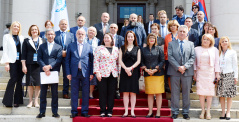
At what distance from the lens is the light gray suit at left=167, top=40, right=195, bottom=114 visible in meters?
5.85

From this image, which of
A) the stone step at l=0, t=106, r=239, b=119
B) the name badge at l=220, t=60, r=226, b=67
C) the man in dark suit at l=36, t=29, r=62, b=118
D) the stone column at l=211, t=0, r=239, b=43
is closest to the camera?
the man in dark suit at l=36, t=29, r=62, b=118

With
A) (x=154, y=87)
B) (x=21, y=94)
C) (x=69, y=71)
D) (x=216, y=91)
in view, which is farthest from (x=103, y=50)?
(x=216, y=91)

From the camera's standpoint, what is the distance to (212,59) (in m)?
5.86

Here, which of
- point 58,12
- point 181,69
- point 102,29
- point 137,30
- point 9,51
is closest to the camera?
point 181,69

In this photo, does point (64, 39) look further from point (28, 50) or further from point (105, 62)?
point (105, 62)

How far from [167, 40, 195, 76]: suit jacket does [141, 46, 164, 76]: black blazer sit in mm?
210

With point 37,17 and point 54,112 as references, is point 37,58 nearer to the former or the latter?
point 54,112

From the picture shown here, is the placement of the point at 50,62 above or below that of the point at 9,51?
below

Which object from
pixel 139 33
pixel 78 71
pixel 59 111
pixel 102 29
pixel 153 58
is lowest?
pixel 59 111

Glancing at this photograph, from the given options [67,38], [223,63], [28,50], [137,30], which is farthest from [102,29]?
[223,63]

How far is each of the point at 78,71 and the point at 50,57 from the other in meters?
0.73

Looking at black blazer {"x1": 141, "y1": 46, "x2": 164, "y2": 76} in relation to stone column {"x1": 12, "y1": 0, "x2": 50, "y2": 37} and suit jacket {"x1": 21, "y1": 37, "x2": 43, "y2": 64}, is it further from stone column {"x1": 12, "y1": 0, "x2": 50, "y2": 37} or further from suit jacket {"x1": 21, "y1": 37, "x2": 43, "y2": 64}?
stone column {"x1": 12, "y1": 0, "x2": 50, "y2": 37}

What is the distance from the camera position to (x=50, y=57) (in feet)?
19.2

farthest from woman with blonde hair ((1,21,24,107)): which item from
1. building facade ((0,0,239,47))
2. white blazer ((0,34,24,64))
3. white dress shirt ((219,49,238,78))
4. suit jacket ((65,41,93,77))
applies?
white dress shirt ((219,49,238,78))
